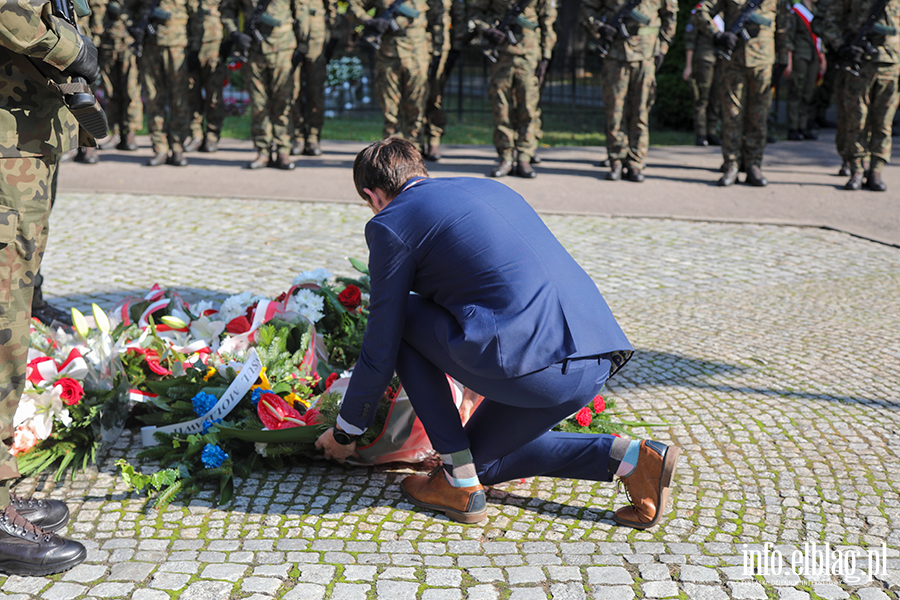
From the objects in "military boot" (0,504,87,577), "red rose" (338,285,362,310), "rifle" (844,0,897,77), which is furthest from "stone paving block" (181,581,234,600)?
"rifle" (844,0,897,77)

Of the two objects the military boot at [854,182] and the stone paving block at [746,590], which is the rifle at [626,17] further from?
the stone paving block at [746,590]

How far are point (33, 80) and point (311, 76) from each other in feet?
28.5

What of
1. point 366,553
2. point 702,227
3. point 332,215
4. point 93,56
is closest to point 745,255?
point 702,227

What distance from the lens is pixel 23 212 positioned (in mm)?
2777

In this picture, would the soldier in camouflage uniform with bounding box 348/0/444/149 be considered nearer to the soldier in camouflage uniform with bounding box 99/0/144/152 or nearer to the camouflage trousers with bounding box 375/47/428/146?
the camouflage trousers with bounding box 375/47/428/146

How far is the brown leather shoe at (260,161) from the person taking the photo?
10.5 meters

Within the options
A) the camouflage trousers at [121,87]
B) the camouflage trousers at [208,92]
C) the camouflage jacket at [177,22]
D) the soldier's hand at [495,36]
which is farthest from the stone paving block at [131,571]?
the camouflage trousers at [121,87]

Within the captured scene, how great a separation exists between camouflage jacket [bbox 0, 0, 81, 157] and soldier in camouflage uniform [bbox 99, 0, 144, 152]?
870 centimetres

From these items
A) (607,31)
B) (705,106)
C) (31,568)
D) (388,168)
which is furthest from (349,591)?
(705,106)

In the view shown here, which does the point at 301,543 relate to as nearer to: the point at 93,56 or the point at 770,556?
the point at 770,556

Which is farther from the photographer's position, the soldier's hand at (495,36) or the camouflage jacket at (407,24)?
the camouflage jacket at (407,24)

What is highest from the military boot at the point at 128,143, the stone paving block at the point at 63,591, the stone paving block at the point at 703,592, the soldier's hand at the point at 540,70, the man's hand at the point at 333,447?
the soldier's hand at the point at 540,70

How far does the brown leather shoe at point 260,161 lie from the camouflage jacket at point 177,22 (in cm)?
156

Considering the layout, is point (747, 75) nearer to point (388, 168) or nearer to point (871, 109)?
point (871, 109)
